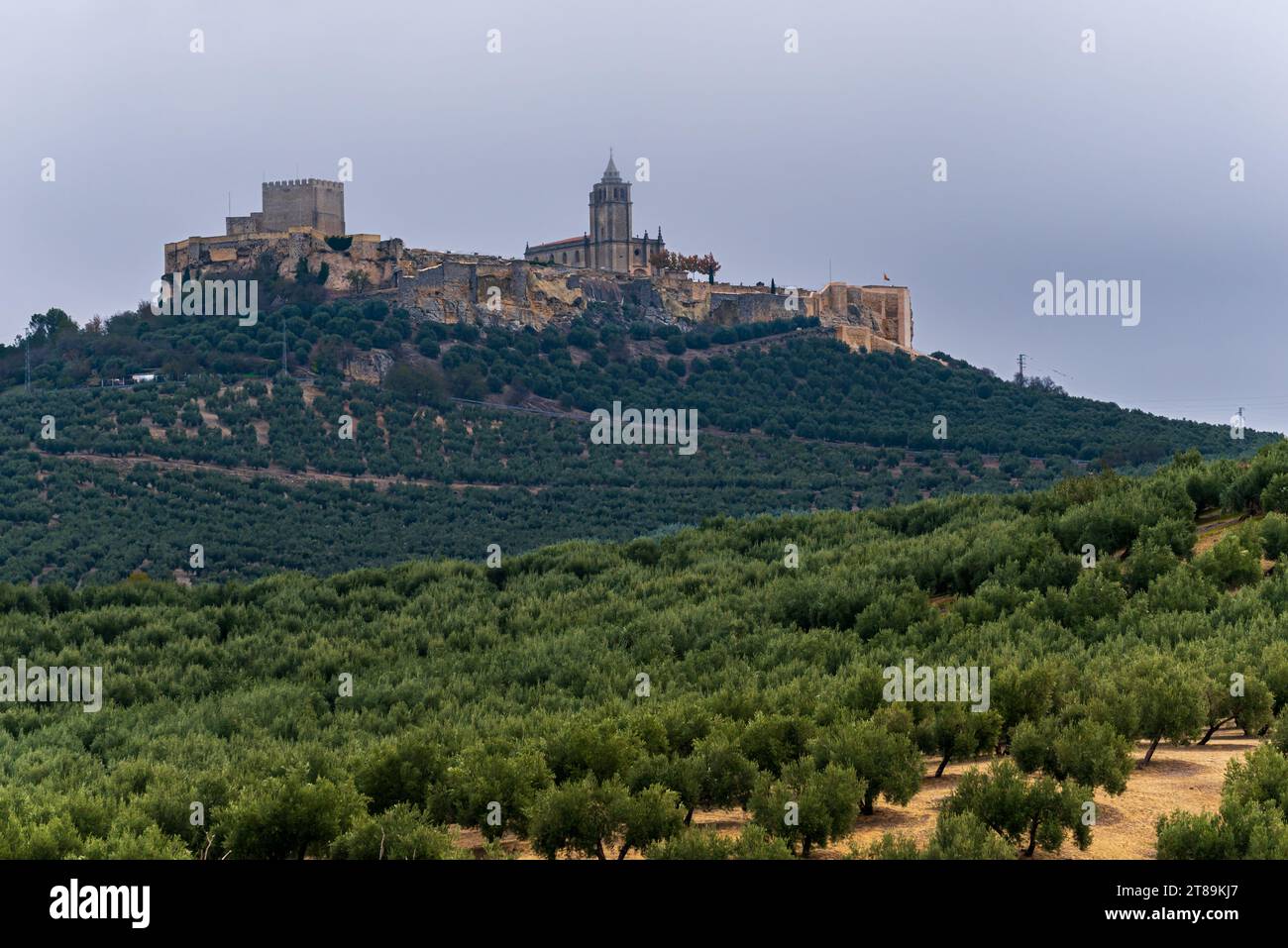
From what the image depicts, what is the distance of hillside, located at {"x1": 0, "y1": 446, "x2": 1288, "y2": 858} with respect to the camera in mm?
9430

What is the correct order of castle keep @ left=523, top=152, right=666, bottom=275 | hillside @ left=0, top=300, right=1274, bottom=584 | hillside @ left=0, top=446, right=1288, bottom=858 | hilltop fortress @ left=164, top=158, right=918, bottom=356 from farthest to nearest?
1. castle keep @ left=523, top=152, right=666, bottom=275
2. hilltop fortress @ left=164, top=158, right=918, bottom=356
3. hillside @ left=0, top=300, right=1274, bottom=584
4. hillside @ left=0, top=446, right=1288, bottom=858

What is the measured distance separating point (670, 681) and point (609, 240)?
9390 cm

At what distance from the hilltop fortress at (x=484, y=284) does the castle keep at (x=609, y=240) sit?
18.0m

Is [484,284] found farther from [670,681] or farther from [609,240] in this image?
[670,681]

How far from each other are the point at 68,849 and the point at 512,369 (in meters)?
60.8

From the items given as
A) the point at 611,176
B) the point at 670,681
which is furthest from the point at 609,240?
the point at 670,681

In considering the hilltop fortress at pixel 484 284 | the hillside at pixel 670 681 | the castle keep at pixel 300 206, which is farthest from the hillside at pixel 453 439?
the hillside at pixel 670 681

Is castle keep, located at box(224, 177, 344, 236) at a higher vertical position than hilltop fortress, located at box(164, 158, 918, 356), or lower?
higher

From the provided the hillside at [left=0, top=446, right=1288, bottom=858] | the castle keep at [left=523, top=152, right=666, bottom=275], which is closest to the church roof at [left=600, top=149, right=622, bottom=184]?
the castle keep at [left=523, top=152, right=666, bottom=275]

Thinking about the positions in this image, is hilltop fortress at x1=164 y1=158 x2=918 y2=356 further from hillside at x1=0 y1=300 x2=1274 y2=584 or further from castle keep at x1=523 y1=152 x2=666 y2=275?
castle keep at x1=523 y1=152 x2=666 y2=275

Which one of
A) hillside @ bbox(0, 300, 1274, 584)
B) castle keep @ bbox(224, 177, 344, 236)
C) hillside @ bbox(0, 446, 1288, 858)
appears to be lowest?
hillside @ bbox(0, 446, 1288, 858)

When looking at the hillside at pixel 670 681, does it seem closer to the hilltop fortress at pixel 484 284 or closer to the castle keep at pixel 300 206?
the hilltop fortress at pixel 484 284

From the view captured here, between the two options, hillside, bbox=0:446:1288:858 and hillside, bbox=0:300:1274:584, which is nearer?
hillside, bbox=0:446:1288:858

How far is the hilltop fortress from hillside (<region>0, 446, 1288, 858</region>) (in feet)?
167
